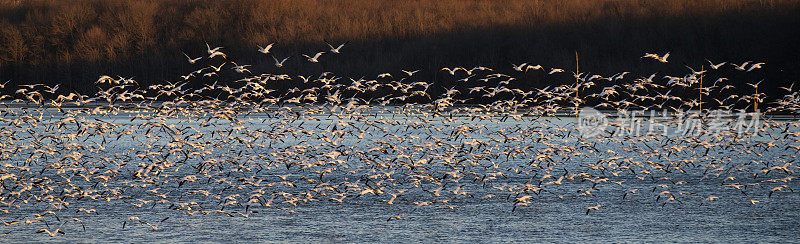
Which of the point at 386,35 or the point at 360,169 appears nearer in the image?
the point at 360,169

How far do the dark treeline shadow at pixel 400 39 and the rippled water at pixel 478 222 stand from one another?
44930mm

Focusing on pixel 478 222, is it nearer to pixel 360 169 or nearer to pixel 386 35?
pixel 360 169

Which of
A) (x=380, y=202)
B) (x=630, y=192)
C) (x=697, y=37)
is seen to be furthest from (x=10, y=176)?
(x=697, y=37)

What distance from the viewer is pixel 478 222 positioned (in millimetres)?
11547

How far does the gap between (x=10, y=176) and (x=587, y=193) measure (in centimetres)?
968

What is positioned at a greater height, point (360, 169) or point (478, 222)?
point (478, 222)

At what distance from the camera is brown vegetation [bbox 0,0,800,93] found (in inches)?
2571

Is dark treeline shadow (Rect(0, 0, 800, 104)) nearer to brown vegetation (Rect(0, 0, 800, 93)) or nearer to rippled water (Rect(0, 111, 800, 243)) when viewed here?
brown vegetation (Rect(0, 0, 800, 93))

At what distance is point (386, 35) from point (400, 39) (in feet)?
4.02

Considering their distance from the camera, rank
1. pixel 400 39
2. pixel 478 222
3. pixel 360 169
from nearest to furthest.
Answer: pixel 478 222, pixel 360 169, pixel 400 39

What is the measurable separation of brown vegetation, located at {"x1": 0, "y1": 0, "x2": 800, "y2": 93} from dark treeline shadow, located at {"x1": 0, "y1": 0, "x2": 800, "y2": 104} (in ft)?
0.32

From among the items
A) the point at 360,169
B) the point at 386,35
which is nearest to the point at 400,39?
the point at 386,35

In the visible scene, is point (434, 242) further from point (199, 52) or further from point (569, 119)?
point (199, 52)

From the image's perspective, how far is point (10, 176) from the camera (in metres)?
15.7
